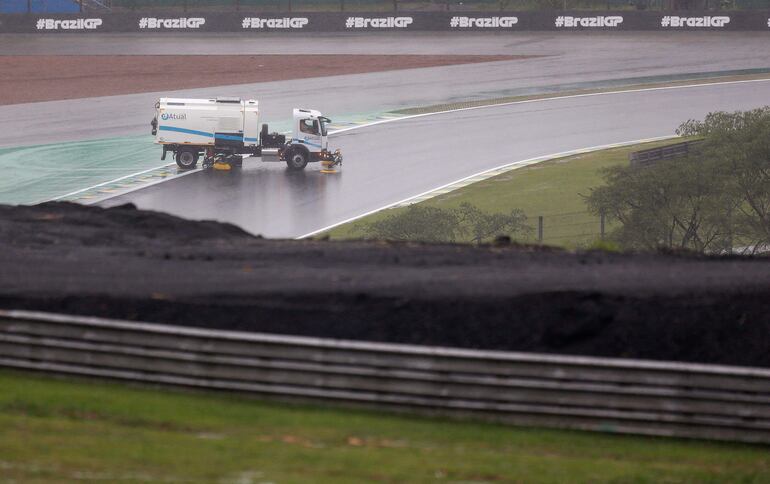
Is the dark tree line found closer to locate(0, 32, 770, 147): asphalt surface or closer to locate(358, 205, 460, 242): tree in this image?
locate(358, 205, 460, 242): tree

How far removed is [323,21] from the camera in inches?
2601

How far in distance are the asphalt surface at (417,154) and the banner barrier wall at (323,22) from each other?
13.1 m

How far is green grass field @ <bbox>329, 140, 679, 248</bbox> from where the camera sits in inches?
1288

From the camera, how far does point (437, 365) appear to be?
1108 cm

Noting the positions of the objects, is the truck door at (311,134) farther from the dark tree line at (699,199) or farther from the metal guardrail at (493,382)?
the metal guardrail at (493,382)

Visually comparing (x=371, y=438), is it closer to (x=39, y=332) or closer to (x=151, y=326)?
(x=151, y=326)

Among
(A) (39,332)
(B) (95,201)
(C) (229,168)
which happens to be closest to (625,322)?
(A) (39,332)

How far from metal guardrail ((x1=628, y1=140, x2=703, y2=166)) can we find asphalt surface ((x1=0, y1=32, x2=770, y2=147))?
656 inches

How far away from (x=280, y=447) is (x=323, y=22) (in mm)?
58380

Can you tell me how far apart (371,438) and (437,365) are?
3.71ft

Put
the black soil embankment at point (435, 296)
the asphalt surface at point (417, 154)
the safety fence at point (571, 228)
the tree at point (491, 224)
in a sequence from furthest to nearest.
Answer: the asphalt surface at point (417, 154), the safety fence at point (571, 228), the tree at point (491, 224), the black soil embankment at point (435, 296)

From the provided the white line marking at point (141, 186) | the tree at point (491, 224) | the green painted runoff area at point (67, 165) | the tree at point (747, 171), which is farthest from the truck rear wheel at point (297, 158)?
the tree at point (747, 171)

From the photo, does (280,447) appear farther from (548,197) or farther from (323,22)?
(323,22)

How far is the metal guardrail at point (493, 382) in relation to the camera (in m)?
11.0
